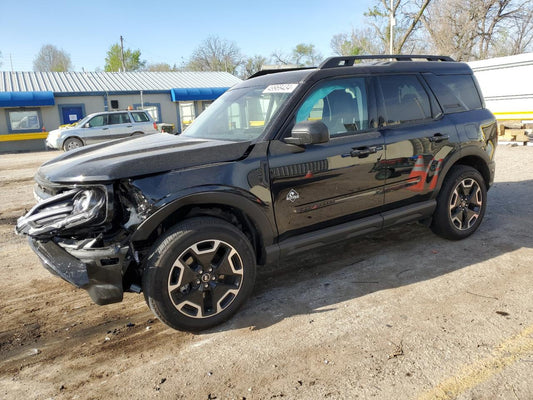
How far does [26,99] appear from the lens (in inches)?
953

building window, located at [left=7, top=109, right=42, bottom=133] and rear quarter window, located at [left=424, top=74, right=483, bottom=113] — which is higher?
building window, located at [left=7, top=109, right=42, bottom=133]

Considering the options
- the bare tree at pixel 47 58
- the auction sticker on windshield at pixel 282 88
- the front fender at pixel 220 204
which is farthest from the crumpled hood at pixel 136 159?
the bare tree at pixel 47 58

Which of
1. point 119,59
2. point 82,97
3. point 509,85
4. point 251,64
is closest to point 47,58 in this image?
point 119,59

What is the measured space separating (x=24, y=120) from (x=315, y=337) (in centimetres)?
2776

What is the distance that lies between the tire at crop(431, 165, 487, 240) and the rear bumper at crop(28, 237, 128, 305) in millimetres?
3405

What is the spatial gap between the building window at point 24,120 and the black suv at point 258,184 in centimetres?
2564

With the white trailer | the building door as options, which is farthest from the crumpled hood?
the building door

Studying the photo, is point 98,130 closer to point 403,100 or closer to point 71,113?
point 71,113

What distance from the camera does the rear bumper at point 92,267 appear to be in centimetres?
271

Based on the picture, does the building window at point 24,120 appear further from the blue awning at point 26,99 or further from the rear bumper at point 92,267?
the rear bumper at point 92,267

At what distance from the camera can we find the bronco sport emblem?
11.0ft

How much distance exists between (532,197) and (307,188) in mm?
5053

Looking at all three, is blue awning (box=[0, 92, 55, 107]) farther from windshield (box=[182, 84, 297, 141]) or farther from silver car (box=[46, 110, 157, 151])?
windshield (box=[182, 84, 297, 141])

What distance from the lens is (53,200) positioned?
287 centimetres
